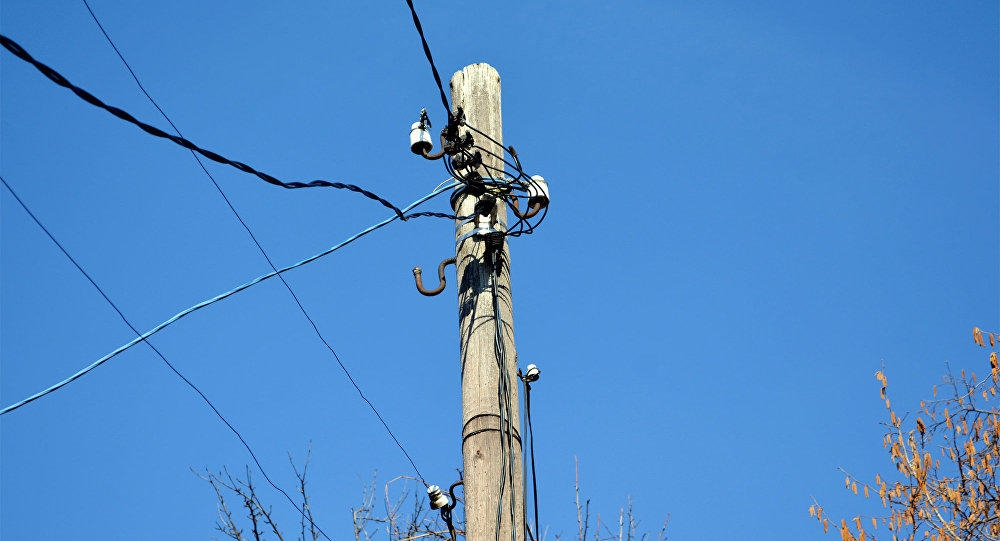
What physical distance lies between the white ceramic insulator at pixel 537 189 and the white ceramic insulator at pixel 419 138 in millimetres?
581

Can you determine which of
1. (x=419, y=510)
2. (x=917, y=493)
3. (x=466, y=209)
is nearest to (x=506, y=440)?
(x=466, y=209)

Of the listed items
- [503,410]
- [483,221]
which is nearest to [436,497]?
[503,410]

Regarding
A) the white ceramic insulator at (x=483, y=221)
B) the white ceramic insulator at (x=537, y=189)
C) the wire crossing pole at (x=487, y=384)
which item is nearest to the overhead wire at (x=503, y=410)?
the wire crossing pole at (x=487, y=384)

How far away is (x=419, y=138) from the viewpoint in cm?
516

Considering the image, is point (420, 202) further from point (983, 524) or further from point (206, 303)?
point (983, 524)

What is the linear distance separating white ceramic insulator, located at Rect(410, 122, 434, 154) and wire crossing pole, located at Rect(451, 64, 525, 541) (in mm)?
392

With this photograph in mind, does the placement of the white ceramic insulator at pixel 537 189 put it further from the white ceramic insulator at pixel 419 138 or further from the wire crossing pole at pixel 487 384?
the white ceramic insulator at pixel 419 138

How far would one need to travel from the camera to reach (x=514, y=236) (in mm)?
5477

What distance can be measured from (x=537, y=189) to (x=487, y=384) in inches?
44.9

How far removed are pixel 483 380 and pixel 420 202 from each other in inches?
45.2

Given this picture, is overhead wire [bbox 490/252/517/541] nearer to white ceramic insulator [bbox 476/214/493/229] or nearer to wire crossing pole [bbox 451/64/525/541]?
wire crossing pole [bbox 451/64/525/541]

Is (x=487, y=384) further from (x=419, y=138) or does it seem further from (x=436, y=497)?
(x=419, y=138)

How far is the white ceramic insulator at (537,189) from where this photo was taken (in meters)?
5.48

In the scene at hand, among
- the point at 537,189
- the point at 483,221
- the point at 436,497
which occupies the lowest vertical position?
the point at 436,497
